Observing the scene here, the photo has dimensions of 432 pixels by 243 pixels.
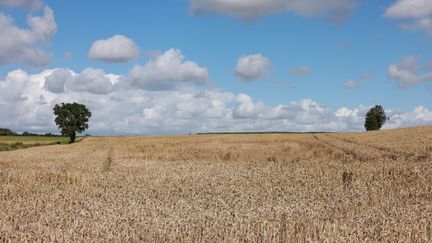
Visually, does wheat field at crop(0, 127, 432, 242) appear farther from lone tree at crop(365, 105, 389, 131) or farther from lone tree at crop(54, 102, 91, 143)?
lone tree at crop(365, 105, 389, 131)

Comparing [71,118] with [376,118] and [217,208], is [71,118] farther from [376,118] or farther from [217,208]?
[217,208]

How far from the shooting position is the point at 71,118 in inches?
4117

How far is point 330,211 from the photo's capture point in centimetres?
1084

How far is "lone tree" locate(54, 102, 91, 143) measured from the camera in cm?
10325

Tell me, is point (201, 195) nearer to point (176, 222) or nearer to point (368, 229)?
point (176, 222)

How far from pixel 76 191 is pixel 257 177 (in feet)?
22.8

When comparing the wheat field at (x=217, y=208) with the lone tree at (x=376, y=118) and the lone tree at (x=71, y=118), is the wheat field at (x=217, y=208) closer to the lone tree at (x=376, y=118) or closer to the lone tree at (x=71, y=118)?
the lone tree at (x=71, y=118)

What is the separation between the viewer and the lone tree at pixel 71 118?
10325cm

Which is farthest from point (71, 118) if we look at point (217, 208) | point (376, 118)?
point (217, 208)

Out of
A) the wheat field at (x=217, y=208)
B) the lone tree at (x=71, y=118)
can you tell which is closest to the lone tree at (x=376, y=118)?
the lone tree at (x=71, y=118)

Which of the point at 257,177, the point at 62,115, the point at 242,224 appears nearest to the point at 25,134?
the point at 62,115

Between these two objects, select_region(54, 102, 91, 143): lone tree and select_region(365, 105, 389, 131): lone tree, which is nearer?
select_region(54, 102, 91, 143): lone tree

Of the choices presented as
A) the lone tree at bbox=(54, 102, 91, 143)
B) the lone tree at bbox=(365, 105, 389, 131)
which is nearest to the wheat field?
the lone tree at bbox=(54, 102, 91, 143)

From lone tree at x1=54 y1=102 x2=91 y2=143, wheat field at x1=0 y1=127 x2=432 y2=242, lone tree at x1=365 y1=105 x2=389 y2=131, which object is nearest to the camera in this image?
wheat field at x1=0 y1=127 x2=432 y2=242
